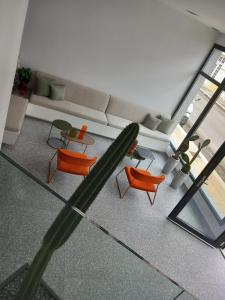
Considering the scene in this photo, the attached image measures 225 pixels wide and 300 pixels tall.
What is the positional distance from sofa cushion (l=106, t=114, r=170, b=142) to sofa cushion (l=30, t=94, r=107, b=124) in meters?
0.18

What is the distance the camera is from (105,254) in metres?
3.31

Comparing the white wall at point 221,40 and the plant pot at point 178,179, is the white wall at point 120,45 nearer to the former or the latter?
the white wall at point 221,40

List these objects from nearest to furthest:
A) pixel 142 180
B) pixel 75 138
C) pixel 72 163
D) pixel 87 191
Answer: pixel 87 191 < pixel 72 163 < pixel 142 180 < pixel 75 138

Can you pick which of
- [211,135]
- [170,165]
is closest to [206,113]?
[211,135]

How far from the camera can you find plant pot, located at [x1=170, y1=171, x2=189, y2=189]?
5.43m

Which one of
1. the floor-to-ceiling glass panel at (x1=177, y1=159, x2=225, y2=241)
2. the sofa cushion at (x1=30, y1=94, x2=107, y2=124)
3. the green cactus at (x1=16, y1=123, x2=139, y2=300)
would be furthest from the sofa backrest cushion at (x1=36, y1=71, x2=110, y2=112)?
the green cactus at (x1=16, y1=123, x2=139, y2=300)

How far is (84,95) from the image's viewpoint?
6113 mm

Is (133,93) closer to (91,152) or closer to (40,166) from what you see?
(91,152)

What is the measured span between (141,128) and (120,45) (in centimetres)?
179

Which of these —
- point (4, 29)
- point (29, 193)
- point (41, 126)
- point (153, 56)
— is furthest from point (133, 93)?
point (4, 29)

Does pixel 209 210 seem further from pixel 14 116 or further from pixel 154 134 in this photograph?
pixel 14 116

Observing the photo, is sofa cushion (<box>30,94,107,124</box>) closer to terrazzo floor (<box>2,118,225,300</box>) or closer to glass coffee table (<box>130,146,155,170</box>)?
terrazzo floor (<box>2,118,225,300</box>)

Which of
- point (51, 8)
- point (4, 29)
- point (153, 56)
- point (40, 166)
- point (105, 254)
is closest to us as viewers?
point (4, 29)

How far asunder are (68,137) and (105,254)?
7.16ft
